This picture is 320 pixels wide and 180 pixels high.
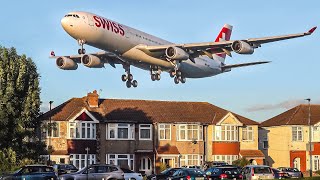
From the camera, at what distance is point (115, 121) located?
286ft

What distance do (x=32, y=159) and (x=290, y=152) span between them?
4099 cm

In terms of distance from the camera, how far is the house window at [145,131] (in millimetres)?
89125

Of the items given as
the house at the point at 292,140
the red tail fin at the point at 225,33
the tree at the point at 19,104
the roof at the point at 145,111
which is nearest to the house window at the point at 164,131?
the roof at the point at 145,111

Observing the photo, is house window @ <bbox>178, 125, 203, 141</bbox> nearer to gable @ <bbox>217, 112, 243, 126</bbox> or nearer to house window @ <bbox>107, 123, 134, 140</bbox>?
gable @ <bbox>217, 112, 243, 126</bbox>

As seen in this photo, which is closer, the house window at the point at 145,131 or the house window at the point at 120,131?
the house window at the point at 120,131

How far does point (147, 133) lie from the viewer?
8956 cm

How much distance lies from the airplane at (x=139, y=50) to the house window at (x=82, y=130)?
19.7 meters

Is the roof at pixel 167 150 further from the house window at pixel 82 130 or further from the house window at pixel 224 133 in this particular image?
the house window at pixel 82 130

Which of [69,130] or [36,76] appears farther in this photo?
[69,130]

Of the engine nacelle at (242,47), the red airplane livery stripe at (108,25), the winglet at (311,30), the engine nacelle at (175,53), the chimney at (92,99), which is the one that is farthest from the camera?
the chimney at (92,99)

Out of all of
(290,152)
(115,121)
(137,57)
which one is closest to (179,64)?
(137,57)

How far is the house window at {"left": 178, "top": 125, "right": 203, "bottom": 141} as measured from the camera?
90688 millimetres

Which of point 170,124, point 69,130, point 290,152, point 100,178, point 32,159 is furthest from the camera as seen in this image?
point 290,152

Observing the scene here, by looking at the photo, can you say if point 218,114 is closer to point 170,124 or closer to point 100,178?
point 170,124
